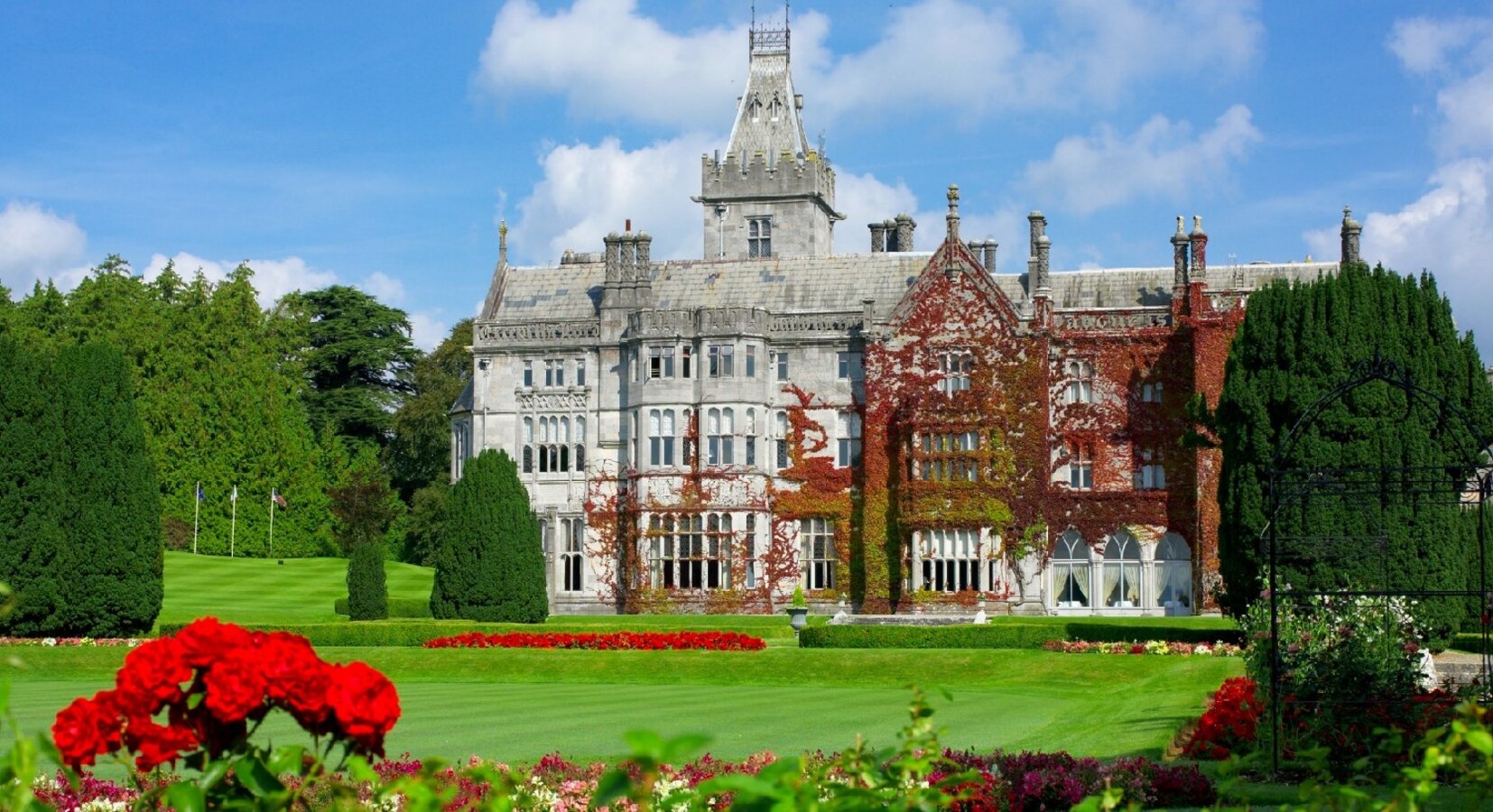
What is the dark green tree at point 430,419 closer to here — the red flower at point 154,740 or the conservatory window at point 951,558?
the conservatory window at point 951,558

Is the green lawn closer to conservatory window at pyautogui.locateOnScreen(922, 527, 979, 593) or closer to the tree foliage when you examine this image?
the tree foliage

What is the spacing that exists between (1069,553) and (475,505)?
1586 centimetres


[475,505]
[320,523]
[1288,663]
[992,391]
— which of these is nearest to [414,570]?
[320,523]

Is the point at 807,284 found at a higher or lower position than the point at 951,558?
higher

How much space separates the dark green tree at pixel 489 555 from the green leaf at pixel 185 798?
37180 mm

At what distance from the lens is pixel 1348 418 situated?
102 feet

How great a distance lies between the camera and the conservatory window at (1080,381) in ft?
159

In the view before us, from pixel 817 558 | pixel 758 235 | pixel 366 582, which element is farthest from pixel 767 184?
pixel 366 582

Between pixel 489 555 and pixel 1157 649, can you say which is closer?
pixel 1157 649

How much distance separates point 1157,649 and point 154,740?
26.7m

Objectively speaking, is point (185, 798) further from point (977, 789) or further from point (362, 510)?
point (362, 510)

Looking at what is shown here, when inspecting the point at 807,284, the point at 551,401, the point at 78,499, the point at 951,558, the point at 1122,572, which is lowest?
the point at 1122,572

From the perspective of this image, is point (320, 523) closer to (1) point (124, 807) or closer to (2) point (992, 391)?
(2) point (992, 391)

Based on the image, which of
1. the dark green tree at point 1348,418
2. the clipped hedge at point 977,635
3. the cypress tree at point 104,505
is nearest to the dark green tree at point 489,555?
the cypress tree at point 104,505
